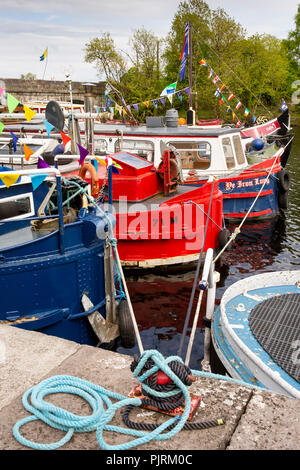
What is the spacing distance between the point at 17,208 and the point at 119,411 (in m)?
6.08

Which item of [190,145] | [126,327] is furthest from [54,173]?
[190,145]

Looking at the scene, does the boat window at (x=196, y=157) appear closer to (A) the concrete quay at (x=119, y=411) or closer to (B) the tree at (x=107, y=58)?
(A) the concrete quay at (x=119, y=411)

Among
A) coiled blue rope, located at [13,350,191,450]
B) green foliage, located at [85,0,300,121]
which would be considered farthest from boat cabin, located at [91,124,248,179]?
green foliage, located at [85,0,300,121]

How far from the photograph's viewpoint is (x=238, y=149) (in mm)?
14852

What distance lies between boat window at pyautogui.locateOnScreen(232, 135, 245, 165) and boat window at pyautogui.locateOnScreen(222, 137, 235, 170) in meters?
0.31

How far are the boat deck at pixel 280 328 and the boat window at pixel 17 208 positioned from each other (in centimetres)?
465

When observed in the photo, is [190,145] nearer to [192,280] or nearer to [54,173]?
[192,280]

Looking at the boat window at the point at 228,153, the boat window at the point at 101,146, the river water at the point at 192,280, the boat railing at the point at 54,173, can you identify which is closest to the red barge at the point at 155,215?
the river water at the point at 192,280

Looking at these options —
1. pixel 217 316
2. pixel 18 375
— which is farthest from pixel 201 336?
pixel 18 375

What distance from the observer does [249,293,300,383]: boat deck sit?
4.95 metres

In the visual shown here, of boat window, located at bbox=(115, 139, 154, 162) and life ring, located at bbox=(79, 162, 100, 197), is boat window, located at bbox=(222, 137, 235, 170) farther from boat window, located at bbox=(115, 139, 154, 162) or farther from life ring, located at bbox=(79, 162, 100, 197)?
life ring, located at bbox=(79, 162, 100, 197)

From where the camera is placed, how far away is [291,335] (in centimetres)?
537

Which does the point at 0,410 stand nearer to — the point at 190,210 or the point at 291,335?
the point at 291,335

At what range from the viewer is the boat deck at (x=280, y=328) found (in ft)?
16.2
